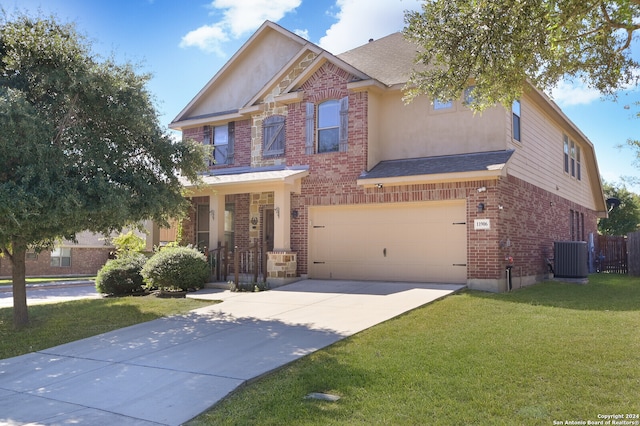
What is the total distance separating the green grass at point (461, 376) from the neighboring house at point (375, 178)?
189 inches

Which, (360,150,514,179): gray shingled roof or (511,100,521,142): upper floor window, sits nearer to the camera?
(360,150,514,179): gray shingled roof

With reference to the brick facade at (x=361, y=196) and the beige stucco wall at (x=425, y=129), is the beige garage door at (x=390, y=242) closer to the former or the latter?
the brick facade at (x=361, y=196)

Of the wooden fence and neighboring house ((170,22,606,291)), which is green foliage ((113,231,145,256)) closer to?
neighboring house ((170,22,606,291))

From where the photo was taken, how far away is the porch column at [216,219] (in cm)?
1587

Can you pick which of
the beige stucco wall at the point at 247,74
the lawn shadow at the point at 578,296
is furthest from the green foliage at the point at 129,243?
the lawn shadow at the point at 578,296

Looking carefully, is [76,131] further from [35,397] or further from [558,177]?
[558,177]

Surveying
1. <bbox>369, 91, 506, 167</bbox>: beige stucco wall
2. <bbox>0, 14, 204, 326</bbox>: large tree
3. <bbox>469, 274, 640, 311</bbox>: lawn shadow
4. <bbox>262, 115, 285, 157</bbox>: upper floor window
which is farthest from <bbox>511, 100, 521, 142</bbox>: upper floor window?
<bbox>0, 14, 204, 326</bbox>: large tree

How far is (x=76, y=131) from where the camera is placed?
9.90 m

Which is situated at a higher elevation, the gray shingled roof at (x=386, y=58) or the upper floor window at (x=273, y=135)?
the gray shingled roof at (x=386, y=58)

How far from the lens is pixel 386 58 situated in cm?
1717

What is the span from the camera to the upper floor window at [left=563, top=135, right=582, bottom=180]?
20438 mm

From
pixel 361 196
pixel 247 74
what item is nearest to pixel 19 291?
pixel 361 196

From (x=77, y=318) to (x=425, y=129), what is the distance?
1004 centimetres

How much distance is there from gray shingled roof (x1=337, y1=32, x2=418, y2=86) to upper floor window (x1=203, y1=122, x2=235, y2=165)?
15.5 ft
